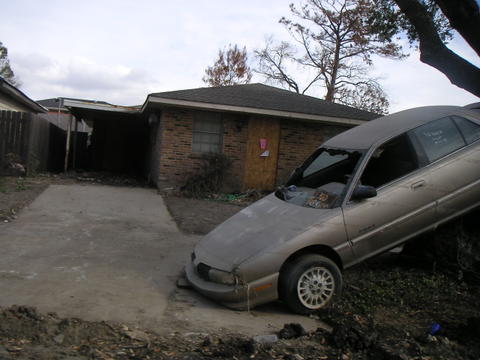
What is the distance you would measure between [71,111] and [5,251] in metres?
12.7

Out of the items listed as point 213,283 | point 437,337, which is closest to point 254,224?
point 213,283

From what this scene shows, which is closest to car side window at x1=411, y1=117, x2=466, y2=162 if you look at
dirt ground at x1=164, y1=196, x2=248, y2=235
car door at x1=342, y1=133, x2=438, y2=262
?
car door at x1=342, y1=133, x2=438, y2=262

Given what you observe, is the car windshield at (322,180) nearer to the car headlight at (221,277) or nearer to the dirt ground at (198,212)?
the car headlight at (221,277)

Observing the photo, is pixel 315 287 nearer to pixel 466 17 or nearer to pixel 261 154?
pixel 466 17

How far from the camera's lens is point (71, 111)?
704 inches

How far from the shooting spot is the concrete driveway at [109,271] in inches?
176

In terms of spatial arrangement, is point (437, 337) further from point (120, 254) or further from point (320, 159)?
point (120, 254)

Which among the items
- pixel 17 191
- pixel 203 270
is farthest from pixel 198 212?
pixel 203 270

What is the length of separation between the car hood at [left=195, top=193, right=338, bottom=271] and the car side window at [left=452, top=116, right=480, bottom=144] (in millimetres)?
2143

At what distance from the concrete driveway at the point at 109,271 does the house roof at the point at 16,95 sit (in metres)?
6.50

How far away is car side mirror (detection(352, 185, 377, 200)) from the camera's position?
16.5ft

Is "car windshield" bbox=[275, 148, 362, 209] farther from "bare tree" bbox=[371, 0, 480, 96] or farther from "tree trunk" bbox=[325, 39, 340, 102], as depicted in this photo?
"tree trunk" bbox=[325, 39, 340, 102]

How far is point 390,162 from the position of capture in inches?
217

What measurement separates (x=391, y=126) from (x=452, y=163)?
2.81 feet
